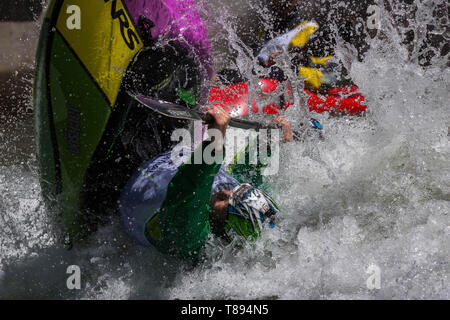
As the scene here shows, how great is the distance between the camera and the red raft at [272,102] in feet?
9.30

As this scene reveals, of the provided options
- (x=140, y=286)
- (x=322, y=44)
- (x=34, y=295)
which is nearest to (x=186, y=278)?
(x=140, y=286)

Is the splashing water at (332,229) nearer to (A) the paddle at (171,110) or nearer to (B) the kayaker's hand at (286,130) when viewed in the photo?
(B) the kayaker's hand at (286,130)

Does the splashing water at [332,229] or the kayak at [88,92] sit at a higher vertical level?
the kayak at [88,92]

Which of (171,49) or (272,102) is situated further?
(272,102)

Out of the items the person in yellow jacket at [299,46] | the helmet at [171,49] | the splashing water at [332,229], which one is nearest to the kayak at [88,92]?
the helmet at [171,49]

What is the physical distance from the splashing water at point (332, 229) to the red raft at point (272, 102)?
1.04ft

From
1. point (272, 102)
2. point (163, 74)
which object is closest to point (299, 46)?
point (272, 102)

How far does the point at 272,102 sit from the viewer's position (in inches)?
115

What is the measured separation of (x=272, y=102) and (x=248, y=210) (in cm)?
132

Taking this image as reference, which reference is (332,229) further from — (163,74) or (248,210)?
(163,74)

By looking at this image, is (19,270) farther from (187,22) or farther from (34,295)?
(187,22)

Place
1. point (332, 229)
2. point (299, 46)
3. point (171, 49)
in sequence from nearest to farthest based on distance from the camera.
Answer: point (171, 49) → point (332, 229) → point (299, 46)

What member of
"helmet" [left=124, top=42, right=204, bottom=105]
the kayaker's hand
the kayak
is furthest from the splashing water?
"helmet" [left=124, top=42, right=204, bottom=105]

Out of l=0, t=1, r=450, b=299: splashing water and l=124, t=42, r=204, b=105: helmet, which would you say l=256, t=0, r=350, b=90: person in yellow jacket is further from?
l=124, t=42, r=204, b=105: helmet
